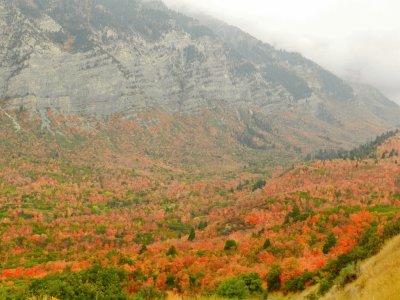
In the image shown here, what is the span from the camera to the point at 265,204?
15838 cm

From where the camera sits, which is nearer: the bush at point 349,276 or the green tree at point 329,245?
the bush at point 349,276

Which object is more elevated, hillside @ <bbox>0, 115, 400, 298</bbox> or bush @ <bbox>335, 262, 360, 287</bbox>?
bush @ <bbox>335, 262, 360, 287</bbox>

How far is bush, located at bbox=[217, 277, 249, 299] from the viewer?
185 feet

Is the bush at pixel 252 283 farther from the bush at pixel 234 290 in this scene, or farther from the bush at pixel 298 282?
the bush at pixel 298 282

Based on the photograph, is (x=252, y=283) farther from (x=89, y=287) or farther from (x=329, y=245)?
(x=329, y=245)

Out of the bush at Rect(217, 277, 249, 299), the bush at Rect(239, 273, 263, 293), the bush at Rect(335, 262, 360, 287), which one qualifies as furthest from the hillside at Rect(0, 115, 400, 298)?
the bush at Rect(335, 262, 360, 287)

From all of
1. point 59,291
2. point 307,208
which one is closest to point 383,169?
point 307,208

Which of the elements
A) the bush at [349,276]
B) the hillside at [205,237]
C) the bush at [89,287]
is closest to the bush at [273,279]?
the hillside at [205,237]

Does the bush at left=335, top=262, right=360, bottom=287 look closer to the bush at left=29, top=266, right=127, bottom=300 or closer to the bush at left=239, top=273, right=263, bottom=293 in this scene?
the bush at left=29, top=266, right=127, bottom=300

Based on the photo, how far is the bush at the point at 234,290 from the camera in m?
56.3

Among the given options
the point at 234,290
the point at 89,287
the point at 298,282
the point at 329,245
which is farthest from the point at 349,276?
the point at 329,245

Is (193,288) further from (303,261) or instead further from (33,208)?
(33,208)

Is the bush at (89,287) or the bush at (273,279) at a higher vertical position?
the bush at (273,279)

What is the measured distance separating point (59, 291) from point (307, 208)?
11207cm
